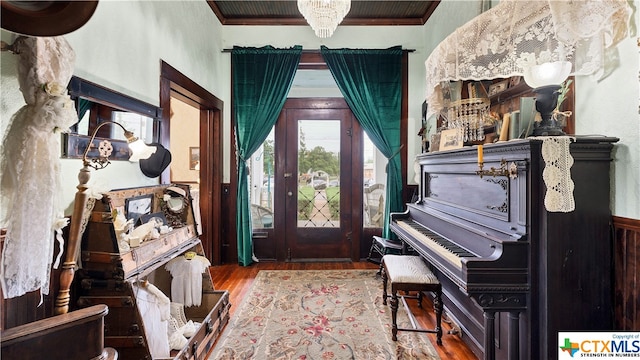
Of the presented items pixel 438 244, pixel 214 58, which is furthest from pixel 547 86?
pixel 214 58

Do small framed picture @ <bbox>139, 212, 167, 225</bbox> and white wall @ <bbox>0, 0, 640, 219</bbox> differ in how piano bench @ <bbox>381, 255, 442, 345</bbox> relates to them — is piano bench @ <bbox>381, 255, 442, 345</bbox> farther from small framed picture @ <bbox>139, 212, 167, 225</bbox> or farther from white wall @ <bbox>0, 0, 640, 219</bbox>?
small framed picture @ <bbox>139, 212, 167, 225</bbox>

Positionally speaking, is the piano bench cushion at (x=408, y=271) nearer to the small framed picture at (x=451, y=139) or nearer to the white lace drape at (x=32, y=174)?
the small framed picture at (x=451, y=139)

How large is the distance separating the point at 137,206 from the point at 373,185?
2881 mm

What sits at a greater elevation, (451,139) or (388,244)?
(451,139)

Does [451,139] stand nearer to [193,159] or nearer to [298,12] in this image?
[298,12]

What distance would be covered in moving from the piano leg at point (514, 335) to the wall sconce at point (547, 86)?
0.92 metres

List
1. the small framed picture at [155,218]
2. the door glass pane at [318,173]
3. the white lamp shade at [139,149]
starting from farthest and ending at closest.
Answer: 1. the door glass pane at [318,173]
2. the small framed picture at [155,218]
3. the white lamp shade at [139,149]

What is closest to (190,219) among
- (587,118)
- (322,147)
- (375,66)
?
(322,147)

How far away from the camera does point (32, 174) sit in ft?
3.63

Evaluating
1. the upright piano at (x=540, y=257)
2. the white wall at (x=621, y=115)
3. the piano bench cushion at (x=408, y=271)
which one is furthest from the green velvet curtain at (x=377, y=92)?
the white wall at (x=621, y=115)

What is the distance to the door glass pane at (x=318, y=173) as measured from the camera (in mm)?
4020

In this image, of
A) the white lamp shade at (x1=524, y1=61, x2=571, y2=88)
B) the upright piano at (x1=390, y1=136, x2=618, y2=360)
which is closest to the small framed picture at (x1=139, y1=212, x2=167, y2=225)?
the upright piano at (x1=390, y1=136, x2=618, y2=360)

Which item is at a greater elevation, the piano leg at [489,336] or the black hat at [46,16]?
the black hat at [46,16]

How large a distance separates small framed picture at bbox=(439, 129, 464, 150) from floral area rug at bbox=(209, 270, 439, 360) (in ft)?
4.79
